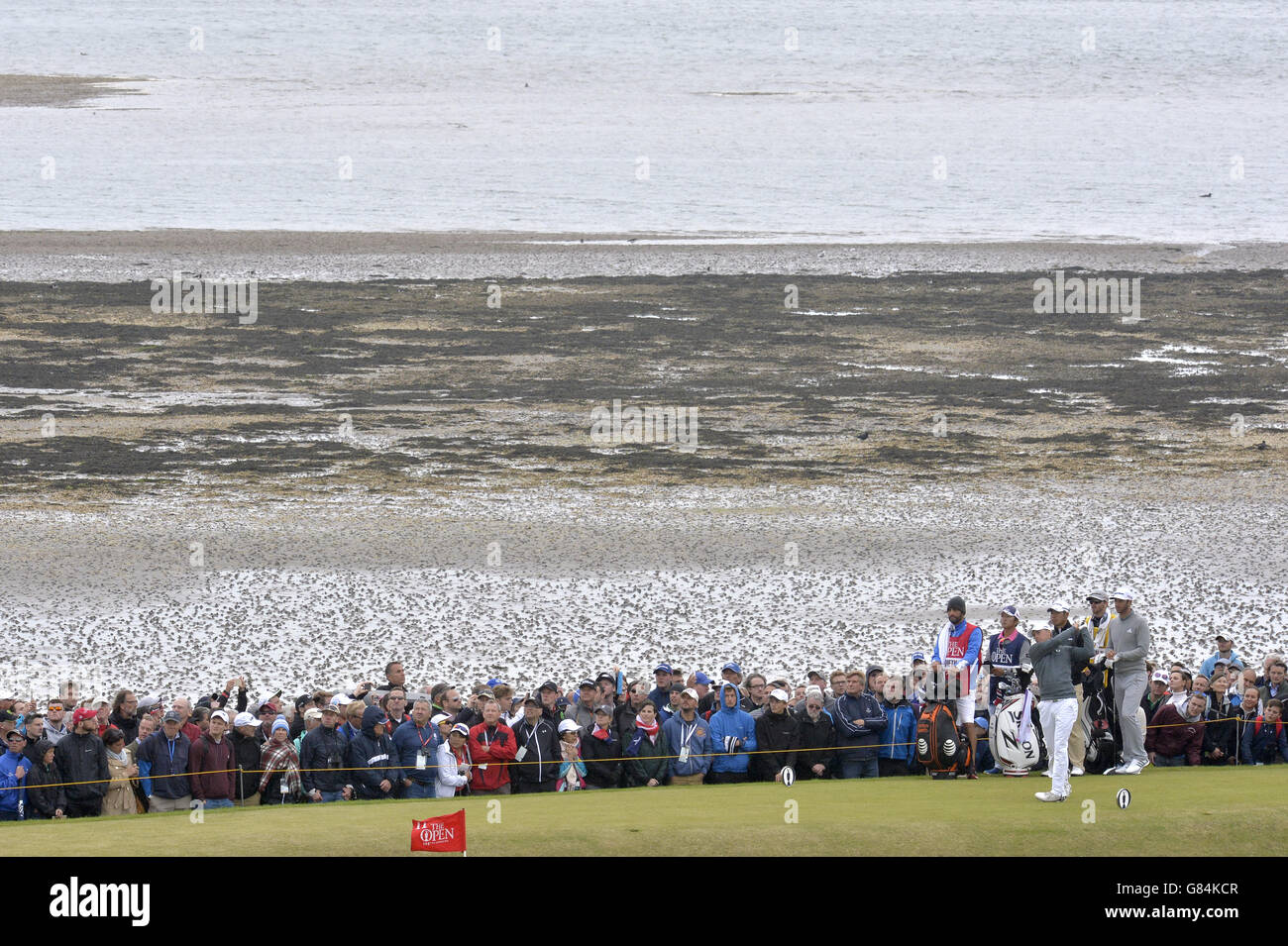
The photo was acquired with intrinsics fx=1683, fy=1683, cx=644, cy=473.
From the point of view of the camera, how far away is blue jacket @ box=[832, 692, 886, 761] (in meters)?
17.0

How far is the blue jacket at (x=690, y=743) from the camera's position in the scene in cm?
1698

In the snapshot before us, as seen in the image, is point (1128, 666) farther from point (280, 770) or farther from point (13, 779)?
point (13, 779)

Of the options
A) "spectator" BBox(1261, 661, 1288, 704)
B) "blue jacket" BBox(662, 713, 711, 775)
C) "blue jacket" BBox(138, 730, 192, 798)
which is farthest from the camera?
"spectator" BBox(1261, 661, 1288, 704)

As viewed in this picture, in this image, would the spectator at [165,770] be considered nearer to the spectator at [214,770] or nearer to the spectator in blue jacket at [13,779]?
the spectator at [214,770]

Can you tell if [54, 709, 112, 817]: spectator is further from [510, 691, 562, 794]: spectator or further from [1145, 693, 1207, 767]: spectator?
[1145, 693, 1207, 767]: spectator

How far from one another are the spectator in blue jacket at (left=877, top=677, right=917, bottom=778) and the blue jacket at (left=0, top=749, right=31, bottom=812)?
8.29m

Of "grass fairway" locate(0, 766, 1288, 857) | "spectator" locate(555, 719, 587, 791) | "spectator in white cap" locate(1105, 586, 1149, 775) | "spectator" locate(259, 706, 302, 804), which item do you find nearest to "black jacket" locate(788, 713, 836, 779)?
"grass fairway" locate(0, 766, 1288, 857)

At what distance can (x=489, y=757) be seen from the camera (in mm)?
16531

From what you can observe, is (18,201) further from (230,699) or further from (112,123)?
(230,699)

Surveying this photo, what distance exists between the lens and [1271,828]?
13922 millimetres

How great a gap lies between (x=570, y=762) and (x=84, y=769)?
184 inches

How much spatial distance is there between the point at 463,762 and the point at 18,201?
190ft

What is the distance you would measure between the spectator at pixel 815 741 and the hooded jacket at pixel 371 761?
405cm
